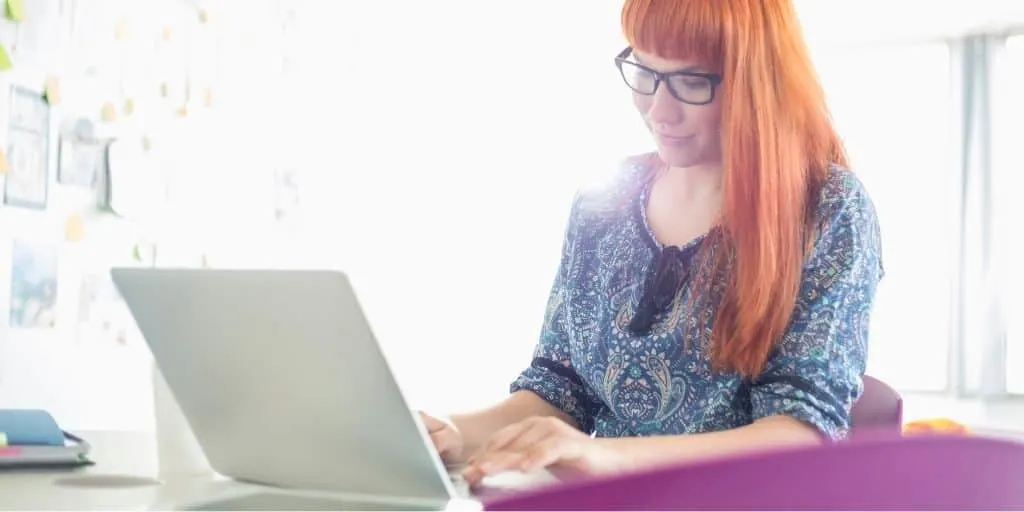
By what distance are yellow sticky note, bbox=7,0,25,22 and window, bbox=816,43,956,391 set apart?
273 centimetres

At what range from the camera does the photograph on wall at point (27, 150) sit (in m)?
1.75

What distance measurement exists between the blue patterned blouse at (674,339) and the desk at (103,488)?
0.47 meters

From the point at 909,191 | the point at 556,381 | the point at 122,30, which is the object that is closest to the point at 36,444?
the point at 556,381

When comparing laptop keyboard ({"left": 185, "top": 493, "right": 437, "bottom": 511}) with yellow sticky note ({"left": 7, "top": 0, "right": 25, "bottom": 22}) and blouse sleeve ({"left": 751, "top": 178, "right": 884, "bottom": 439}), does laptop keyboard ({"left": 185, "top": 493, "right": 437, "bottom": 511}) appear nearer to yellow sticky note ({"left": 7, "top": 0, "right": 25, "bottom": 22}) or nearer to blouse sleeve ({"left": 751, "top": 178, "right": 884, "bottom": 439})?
blouse sleeve ({"left": 751, "top": 178, "right": 884, "bottom": 439})

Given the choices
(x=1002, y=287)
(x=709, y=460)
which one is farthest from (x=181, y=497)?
(x=1002, y=287)

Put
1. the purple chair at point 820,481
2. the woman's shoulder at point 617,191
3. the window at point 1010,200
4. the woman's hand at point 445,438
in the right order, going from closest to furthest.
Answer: the purple chair at point 820,481
the woman's hand at point 445,438
the woman's shoulder at point 617,191
the window at point 1010,200

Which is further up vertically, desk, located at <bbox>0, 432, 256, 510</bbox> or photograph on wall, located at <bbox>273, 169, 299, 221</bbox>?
photograph on wall, located at <bbox>273, 169, 299, 221</bbox>

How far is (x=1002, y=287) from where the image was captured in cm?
363

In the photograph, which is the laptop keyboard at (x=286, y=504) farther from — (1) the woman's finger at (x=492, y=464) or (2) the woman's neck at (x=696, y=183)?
(2) the woman's neck at (x=696, y=183)

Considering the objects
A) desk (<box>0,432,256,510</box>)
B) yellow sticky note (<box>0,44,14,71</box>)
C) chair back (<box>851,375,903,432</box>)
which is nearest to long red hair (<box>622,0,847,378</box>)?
chair back (<box>851,375,903,432</box>)

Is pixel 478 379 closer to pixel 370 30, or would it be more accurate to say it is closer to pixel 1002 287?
pixel 370 30

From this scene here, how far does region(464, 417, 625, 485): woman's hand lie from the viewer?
723 millimetres

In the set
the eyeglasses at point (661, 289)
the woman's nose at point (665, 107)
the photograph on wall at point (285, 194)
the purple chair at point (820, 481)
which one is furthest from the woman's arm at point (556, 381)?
the photograph on wall at point (285, 194)

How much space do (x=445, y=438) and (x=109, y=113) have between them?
1.31 meters
